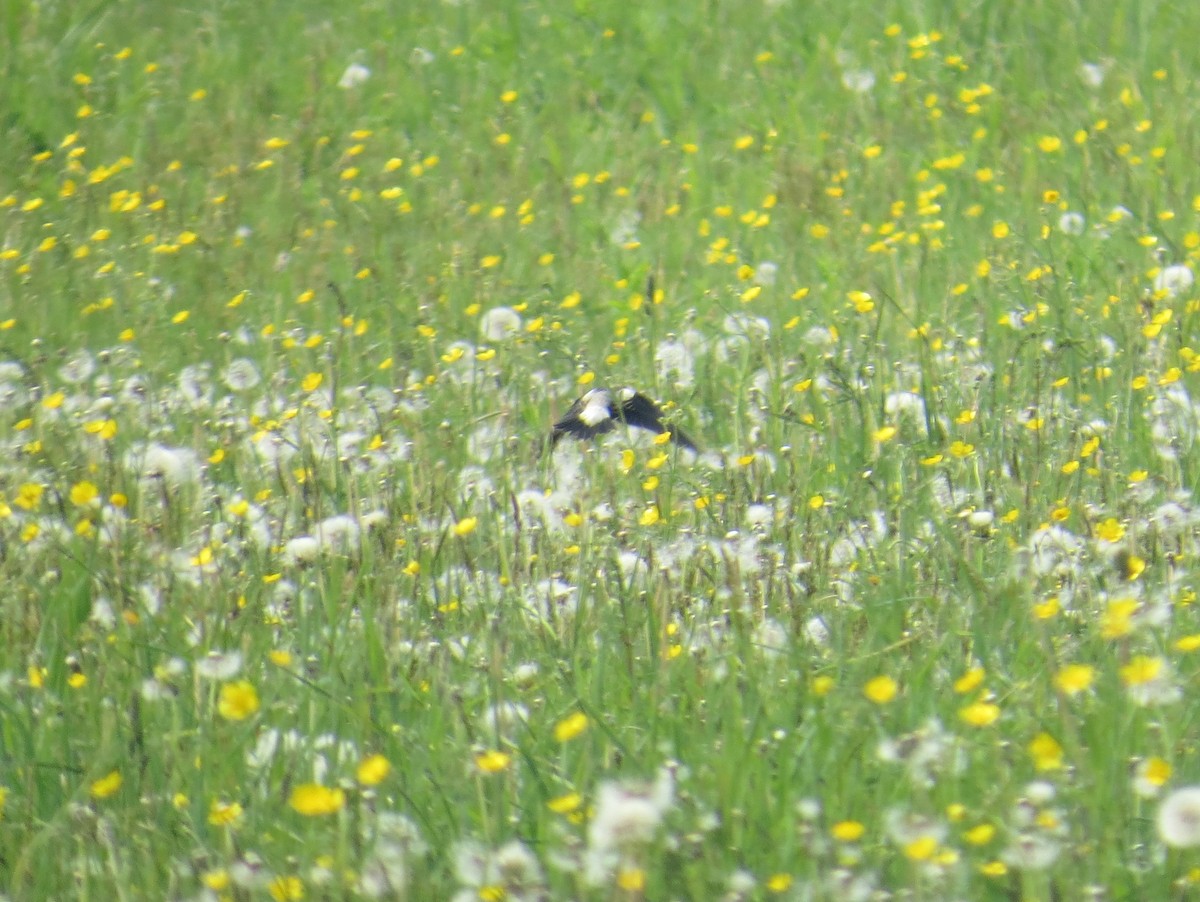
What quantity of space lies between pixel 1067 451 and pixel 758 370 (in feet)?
4.29

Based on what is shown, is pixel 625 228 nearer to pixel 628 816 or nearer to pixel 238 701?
pixel 238 701

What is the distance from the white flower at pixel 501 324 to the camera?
495 cm

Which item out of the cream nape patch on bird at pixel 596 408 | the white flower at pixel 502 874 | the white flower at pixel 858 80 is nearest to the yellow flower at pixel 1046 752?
the white flower at pixel 502 874

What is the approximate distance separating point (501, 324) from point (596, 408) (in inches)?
52.0

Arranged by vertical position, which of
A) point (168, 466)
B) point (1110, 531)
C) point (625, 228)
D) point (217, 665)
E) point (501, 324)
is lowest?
point (625, 228)

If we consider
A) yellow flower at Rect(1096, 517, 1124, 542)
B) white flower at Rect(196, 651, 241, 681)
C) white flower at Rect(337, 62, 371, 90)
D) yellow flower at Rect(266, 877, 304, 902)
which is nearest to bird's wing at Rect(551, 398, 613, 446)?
yellow flower at Rect(1096, 517, 1124, 542)

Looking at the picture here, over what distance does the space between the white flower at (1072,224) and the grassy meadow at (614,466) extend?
4cm

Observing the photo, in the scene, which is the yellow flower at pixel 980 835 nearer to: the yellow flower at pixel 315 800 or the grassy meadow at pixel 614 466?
the grassy meadow at pixel 614 466

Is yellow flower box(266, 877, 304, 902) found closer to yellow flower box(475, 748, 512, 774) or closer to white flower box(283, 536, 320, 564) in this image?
yellow flower box(475, 748, 512, 774)

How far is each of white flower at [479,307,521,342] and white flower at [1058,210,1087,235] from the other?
1901 mm

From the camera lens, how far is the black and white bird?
12.9 feet

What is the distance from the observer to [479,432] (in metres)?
4.18

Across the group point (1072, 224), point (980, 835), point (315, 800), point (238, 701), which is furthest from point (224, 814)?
point (1072, 224)

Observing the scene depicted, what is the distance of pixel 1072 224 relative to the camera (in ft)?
18.3
